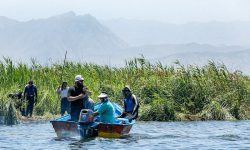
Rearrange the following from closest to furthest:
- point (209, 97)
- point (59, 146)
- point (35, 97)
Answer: point (59, 146) → point (35, 97) → point (209, 97)

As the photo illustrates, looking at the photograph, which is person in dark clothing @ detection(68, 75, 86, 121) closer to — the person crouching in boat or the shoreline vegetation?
the person crouching in boat

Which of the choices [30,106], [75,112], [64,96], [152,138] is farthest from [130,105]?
[30,106]

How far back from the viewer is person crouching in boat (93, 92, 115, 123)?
84.3 ft

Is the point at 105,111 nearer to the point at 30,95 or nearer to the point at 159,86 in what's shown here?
the point at 30,95

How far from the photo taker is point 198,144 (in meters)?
25.3

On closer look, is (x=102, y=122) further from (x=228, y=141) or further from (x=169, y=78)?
(x=169, y=78)

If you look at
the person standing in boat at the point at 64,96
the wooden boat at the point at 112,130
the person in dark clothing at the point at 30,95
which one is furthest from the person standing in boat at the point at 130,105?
the person in dark clothing at the point at 30,95

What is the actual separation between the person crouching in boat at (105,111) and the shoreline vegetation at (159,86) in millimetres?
Answer: 8562

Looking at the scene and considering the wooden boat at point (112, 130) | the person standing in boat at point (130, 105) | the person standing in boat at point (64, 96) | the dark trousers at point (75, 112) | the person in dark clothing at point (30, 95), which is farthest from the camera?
the person in dark clothing at point (30, 95)

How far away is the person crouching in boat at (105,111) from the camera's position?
84.3 ft

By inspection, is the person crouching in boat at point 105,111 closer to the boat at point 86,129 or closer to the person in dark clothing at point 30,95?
the boat at point 86,129

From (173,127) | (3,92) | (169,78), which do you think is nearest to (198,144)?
(173,127)

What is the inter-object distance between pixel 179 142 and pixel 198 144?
2.63ft

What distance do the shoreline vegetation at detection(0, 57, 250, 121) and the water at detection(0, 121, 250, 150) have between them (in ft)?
6.94
